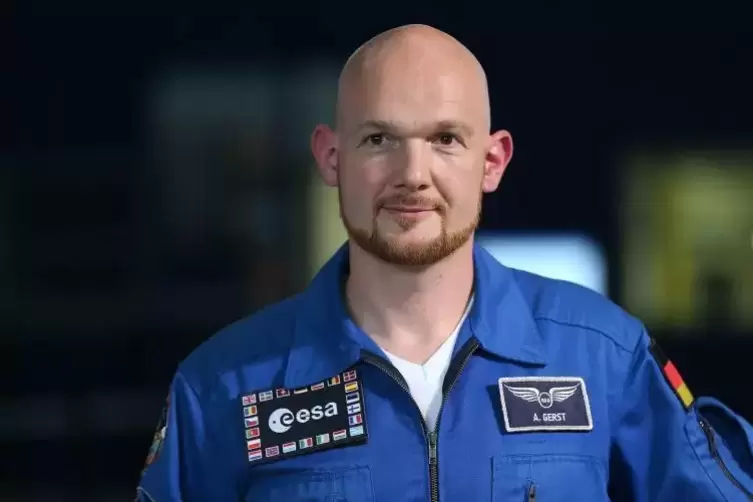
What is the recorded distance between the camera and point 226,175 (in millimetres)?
2459

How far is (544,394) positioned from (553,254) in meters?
1.01

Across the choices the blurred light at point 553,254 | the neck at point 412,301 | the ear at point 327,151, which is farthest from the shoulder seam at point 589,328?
the blurred light at point 553,254

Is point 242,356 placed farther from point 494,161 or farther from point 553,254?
point 553,254

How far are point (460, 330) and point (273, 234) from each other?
3.37 ft

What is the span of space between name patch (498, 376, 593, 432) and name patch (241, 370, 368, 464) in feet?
0.64

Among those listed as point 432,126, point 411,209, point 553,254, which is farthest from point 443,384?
point 553,254

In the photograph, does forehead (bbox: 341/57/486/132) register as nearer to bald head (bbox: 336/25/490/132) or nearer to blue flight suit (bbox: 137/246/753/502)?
bald head (bbox: 336/25/490/132)

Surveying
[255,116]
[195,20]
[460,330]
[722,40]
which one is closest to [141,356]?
[255,116]

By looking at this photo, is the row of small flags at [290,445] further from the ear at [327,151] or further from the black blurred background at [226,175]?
the black blurred background at [226,175]

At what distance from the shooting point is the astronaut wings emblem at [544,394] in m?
1.45

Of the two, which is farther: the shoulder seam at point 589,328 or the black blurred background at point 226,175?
the black blurred background at point 226,175

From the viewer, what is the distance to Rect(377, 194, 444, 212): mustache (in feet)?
4.59

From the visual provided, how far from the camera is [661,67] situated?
246 centimetres

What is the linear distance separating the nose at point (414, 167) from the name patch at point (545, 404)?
29 cm
